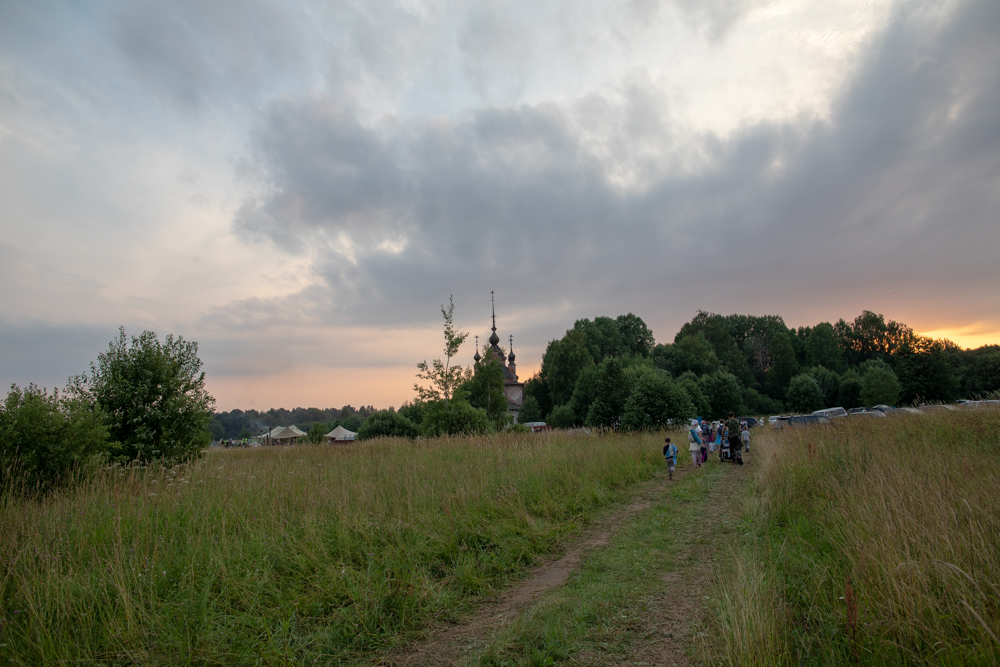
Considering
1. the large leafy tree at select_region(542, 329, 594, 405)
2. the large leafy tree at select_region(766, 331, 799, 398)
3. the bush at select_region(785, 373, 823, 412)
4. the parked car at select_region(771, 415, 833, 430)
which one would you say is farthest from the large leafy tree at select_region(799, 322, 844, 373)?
the parked car at select_region(771, 415, 833, 430)

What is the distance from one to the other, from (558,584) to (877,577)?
9.81 feet

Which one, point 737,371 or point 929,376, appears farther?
point 737,371

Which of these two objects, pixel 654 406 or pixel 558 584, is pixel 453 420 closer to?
pixel 654 406

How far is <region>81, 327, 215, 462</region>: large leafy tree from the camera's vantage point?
438 inches

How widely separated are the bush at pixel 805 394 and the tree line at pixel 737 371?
0.39ft

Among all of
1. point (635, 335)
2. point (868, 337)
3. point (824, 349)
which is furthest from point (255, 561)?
point (868, 337)

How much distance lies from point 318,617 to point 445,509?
2.62 m

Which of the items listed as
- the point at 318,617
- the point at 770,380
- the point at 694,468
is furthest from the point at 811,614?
the point at 770,380

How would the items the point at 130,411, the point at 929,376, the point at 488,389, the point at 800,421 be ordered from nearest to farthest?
the point at 130,411 → the point at 488,389 → the point at 800,421 → the point at 929,376

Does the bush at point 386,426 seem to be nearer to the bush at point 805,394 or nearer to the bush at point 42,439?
A: the bush at point 42,439

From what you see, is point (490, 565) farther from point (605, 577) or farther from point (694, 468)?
point (694, 468)

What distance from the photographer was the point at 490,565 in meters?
5.77

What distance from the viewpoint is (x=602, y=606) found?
452 centimetres

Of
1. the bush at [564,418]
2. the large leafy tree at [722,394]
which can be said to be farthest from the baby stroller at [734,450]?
the large leafy tree at [722,394]
